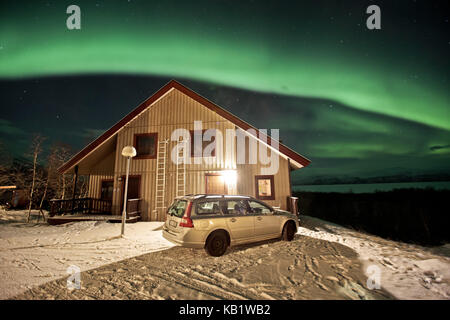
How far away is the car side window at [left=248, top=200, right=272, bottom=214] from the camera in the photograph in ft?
19.6

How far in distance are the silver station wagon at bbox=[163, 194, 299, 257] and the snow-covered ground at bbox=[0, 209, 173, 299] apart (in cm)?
171

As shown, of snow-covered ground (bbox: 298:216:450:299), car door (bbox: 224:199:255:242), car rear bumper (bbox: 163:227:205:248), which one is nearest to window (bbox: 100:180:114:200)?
car rear bumper (bbox: 163:227:205:248)

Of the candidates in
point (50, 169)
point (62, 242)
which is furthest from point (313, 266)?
point (50, 169)

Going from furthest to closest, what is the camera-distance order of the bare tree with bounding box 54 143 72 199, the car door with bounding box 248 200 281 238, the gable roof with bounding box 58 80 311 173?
the bare tree with bounding box 54 143 72 199 < the gable roof with bounding box 58 80 311 173 < the car door with bounding box 248 200 281 238

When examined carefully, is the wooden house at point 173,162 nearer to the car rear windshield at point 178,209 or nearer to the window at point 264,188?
the window at point 264,188

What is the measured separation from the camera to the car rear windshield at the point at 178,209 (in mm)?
5203

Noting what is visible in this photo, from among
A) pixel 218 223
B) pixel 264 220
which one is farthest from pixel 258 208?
pixel 218 223

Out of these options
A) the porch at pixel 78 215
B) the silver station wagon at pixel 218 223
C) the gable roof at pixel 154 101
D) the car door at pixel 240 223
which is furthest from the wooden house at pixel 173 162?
the car door at pixel 240 223

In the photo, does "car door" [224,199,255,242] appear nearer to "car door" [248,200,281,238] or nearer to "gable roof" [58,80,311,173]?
"car door" [248,200,281,238]

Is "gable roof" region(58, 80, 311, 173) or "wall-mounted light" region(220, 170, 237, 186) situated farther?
"wall-mounted light" region(220, 170, 237, 186)

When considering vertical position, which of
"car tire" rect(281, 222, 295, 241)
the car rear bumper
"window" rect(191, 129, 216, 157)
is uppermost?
"window" rect(191, 129, 216, 157)

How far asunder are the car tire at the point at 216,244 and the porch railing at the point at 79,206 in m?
10.3
